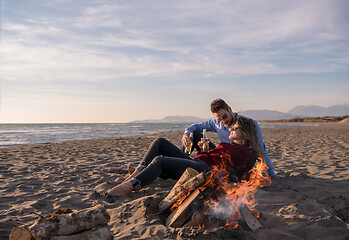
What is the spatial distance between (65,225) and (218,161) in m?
2.37

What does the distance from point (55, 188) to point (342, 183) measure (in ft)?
19.1

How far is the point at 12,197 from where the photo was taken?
440cm

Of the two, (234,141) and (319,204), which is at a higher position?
(234,141)

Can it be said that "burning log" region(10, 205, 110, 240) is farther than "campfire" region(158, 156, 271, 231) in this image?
No

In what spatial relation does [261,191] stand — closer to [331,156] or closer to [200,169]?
[200,169]

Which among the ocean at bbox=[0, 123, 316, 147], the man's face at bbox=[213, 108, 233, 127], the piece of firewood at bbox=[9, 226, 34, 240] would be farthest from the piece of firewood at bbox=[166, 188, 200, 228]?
the ocean at bbox=[0, 123, 316, 147]

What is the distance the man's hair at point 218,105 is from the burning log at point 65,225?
2693mm

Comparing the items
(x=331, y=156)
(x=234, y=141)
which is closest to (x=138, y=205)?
(x=234, y=141)

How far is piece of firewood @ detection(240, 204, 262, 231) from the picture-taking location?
288 centimetres

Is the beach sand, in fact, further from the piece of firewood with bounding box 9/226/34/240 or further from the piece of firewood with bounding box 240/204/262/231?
the piece of firewood with bounding box 9/226/34/240

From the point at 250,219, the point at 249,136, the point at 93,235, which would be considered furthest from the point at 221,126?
the point at 93,235

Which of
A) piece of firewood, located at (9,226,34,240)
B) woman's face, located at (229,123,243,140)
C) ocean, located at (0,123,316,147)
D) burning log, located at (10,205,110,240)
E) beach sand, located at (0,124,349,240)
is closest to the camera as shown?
piece of firewood, located at (9,226,34,240)

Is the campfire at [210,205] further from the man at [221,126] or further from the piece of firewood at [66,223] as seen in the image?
the man at [221,126]

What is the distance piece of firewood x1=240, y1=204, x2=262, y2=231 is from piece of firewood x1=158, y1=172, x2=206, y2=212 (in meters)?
0.66
